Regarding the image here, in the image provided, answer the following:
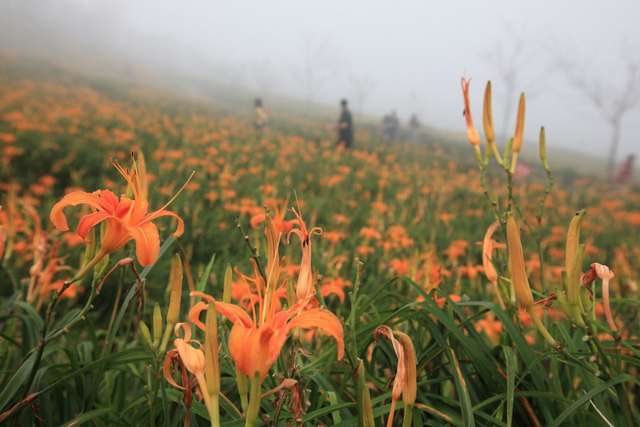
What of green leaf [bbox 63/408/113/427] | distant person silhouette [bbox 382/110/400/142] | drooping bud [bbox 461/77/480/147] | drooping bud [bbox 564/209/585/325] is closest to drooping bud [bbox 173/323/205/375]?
green leaf [bbox 63/408/113/427]

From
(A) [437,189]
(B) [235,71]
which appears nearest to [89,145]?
(A) [437,189]

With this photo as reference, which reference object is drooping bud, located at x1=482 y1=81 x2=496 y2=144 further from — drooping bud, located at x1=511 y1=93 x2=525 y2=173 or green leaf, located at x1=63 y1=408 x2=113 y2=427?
green leaf, located at x1=63 y1=408 x2=113 y2=427

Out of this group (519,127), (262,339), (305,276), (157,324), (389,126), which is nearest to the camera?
(262,339)

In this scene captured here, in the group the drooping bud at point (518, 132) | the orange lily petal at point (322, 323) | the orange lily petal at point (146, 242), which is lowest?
the orange lily petal at point (322, 323)

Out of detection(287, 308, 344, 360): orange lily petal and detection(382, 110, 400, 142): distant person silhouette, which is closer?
detection(287, 308, 344, 360): orange lily petal

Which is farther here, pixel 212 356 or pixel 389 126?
pixel 389 126

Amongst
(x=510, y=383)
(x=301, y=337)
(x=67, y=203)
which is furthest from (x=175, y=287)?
(x=510, y=383)

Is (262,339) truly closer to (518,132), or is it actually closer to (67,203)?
(67,203)

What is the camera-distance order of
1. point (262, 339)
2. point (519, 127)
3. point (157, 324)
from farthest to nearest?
point (519, 127) < point (157, 324) < point (262, 339)

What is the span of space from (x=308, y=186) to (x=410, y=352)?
225 inches

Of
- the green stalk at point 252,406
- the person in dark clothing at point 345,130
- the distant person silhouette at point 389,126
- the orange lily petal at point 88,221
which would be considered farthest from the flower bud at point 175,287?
the distant person silhouette at point 389,126

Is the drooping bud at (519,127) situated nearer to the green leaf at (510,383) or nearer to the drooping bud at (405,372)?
the green leaf at (510,383)

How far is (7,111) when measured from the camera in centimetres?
779

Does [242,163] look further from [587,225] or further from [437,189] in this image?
[587,225]
